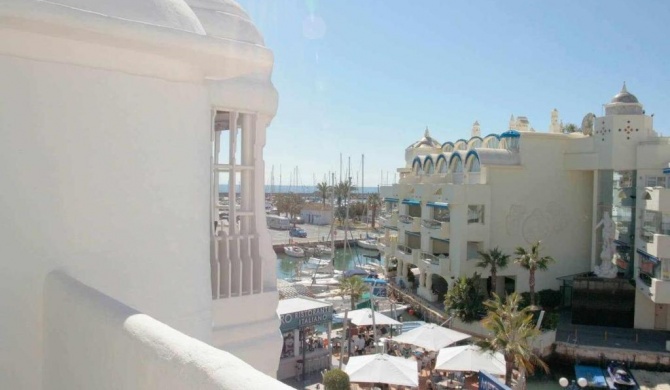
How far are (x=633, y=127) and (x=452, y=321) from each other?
14.1m

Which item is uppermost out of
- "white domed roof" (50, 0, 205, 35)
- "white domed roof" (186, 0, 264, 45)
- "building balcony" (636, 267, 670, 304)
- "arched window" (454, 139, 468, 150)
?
"arched window" (454, 139, 468, 150)

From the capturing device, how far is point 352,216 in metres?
89.3

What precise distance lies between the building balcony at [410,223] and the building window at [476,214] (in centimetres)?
531

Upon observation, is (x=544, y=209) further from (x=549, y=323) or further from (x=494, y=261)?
(x=549, y=323)

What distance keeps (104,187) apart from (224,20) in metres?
2.71

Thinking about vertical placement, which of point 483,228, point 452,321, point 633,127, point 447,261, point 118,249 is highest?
point 633,127

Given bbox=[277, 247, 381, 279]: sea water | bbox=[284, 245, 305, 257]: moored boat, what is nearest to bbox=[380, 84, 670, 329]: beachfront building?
bbox=[277, 247, 381, 279]: sea water

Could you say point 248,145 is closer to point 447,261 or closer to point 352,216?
point 447,261

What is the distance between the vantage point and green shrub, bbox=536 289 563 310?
30.5 m

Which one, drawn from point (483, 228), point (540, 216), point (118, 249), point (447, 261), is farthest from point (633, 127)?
point (118, 249)

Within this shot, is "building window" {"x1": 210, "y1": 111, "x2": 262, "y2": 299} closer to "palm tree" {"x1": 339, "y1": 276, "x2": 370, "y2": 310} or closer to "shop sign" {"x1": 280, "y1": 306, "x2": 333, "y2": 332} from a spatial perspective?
"shop sign" {"x1": 280, "y1": 306, "x2": 333, "y2": 332}

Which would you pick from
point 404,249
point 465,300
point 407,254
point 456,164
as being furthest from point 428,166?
point 465,300

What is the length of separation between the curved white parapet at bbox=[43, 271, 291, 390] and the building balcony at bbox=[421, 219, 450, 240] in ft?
98.3

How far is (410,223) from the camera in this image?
37281 millimetres
